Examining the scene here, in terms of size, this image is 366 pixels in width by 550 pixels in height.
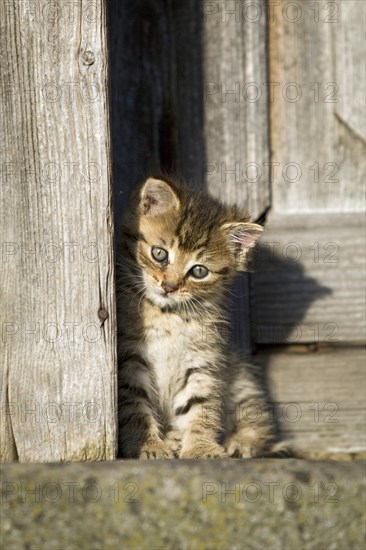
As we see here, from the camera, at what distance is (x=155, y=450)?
3129 millimetres

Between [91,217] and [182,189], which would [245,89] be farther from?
[91,217]

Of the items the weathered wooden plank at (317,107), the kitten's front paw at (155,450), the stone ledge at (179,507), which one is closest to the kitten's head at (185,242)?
the weathered wooden plank at (317,107)

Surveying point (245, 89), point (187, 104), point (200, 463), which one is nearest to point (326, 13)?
point (245, 89)

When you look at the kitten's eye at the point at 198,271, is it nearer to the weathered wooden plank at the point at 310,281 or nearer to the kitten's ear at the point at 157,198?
the kitten's ear at the point at 157,198

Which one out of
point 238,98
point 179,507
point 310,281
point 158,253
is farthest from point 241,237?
point 179,507

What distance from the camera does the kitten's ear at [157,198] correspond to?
10.9 ft

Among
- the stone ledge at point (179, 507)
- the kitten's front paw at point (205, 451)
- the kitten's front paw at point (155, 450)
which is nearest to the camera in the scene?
the stone ledge at point (179, 507)

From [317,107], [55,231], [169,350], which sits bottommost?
[169,350]

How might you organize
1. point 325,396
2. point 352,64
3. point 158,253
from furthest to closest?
point 325,396, point 352,64, point 158,253

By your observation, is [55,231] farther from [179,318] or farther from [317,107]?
[317,107]

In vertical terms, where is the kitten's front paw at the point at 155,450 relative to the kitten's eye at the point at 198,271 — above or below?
below

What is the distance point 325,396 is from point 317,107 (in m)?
1.27

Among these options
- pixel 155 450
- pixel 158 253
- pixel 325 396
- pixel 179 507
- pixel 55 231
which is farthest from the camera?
pixel 325 396

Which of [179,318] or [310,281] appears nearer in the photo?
[179,318]
